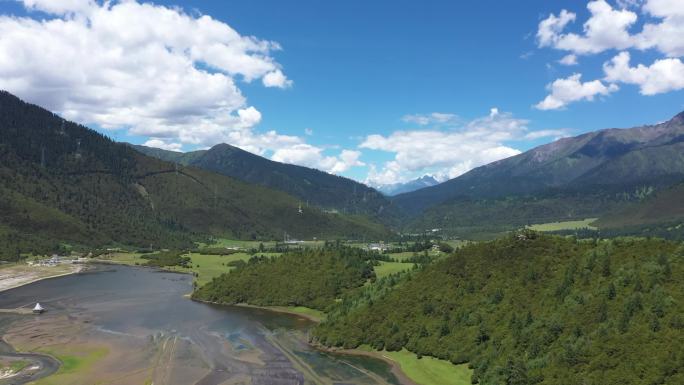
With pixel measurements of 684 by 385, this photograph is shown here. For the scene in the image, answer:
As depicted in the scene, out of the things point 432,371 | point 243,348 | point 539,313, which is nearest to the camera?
point 432,371

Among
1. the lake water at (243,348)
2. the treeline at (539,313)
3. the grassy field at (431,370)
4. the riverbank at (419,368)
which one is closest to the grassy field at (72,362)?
the lake water at (243,348)

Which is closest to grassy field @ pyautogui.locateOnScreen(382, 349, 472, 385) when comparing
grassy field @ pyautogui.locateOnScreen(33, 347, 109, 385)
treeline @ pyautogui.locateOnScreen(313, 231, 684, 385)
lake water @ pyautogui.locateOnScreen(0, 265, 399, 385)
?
treeline @ pyautogui.locateOnScreen(313, 231, 684, 385)

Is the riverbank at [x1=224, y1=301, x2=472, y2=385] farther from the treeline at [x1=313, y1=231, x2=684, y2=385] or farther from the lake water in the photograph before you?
the lake water

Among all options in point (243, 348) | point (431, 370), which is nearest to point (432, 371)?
point (431, 370)

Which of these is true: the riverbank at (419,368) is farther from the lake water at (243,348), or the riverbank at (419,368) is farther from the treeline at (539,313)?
the lake water at (243,348)

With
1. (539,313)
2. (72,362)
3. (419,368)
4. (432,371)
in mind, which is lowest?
(419,368)

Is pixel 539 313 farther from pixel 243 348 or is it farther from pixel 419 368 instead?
pixel 243 348

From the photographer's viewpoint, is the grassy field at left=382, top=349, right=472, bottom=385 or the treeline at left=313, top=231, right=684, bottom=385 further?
the grassy field at left=382, top=349, right=472, bottom=385
